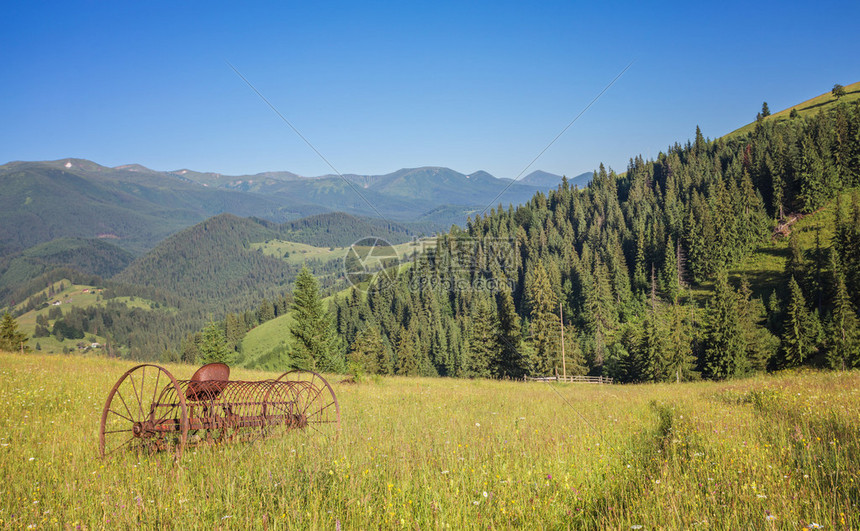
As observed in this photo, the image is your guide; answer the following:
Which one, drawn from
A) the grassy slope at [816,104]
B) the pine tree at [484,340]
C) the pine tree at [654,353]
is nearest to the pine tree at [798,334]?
the pine tree at [654,353]

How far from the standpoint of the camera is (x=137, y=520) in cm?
515

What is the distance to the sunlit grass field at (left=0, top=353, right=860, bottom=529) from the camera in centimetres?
489

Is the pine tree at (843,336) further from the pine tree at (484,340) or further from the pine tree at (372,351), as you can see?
the pine tree at (372,351)

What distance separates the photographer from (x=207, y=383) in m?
8.86

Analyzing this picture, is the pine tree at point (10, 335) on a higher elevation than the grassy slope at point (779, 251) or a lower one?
lower

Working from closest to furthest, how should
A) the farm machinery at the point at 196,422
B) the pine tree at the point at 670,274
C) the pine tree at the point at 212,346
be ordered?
1. the farm machinery at the point at 196,422
2. the pine tree at the point at 212,346
3. the pine tree at the point at 670,274

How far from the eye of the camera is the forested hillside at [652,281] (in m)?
55.7

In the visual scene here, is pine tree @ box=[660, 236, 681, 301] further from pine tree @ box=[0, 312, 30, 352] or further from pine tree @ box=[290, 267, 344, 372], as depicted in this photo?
pine tree @ box=[0, 312, 30, 352]

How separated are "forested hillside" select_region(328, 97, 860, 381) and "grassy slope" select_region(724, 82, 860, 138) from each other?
23165 mm

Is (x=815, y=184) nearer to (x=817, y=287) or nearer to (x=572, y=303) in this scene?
(x=817, y=287)

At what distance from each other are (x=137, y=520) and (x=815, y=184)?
124813 millimetres

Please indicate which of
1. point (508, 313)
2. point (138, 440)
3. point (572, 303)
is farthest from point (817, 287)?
point (138, 440)

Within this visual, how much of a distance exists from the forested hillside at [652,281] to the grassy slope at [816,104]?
23.2 meters

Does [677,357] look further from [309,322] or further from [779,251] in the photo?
[779,251]
